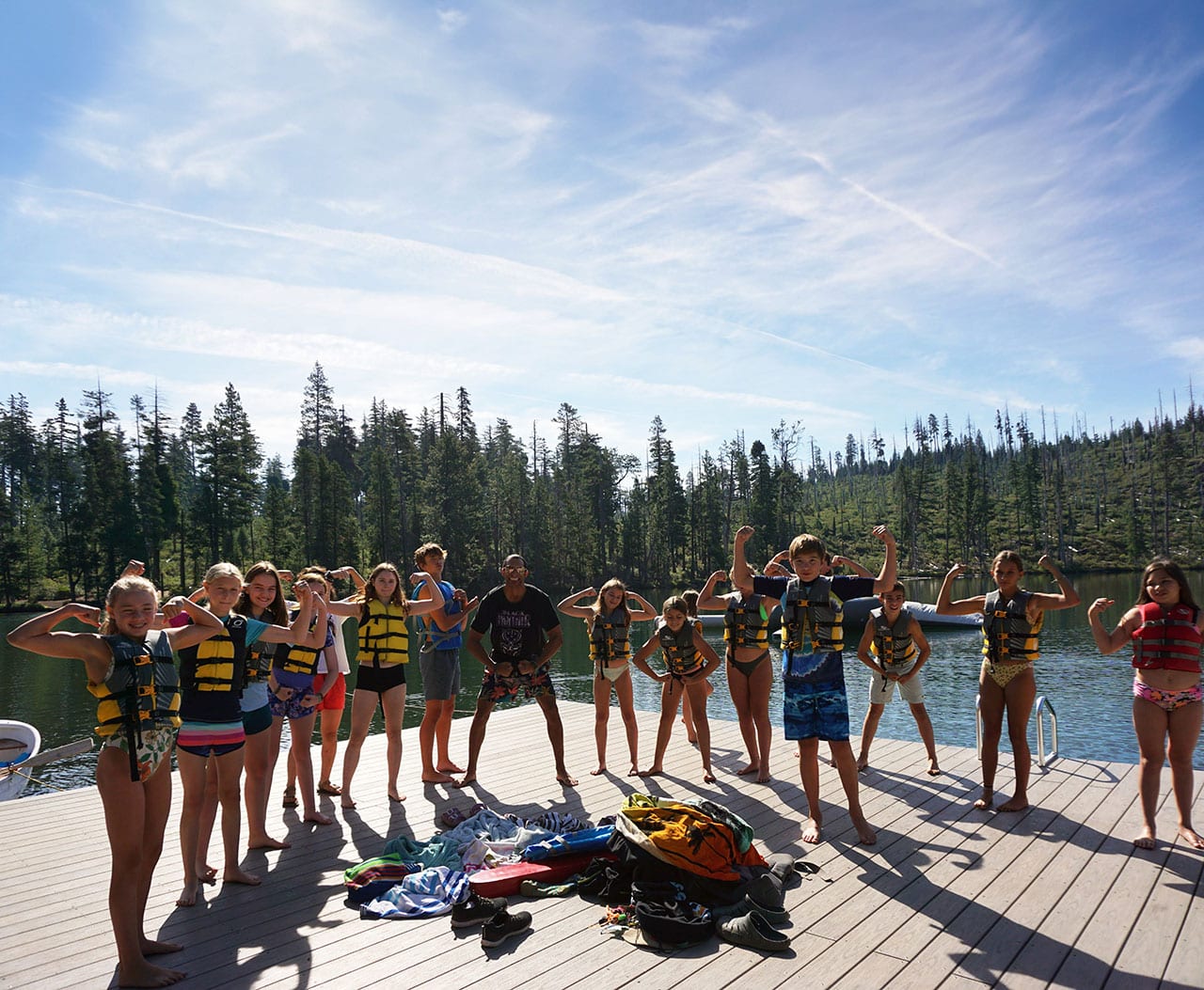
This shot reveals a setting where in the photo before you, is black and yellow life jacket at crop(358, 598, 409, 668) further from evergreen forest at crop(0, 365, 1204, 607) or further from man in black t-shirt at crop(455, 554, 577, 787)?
evergreen forest at crop(0, 365, 1204, 607)

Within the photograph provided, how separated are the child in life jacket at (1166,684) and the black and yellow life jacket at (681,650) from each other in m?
3.14

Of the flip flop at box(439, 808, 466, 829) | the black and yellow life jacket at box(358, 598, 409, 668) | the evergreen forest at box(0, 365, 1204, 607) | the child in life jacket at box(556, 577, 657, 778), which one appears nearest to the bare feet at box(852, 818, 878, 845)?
the child in life jacket at box(556, 577, 657, 778)

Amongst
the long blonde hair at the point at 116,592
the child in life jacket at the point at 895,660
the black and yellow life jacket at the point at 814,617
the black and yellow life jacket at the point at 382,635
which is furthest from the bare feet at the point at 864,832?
the long blonde hair at the point at 116,592

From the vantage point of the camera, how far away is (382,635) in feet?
20.5

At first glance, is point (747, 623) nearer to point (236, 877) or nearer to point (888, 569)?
point (888, 569)

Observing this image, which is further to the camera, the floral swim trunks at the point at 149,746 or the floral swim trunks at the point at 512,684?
the floral swim trunks at the point at 512,684

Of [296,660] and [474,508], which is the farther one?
[474,508]

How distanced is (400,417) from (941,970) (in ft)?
208

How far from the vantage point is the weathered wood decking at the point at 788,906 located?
11.8ft

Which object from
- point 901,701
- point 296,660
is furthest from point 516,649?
point 901,701

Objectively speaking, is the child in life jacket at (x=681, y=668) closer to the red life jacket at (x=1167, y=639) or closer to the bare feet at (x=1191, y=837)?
the red life jacket at (x=1167, y=639)

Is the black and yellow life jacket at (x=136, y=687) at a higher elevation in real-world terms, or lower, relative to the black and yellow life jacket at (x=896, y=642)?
higher

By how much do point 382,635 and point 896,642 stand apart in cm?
441

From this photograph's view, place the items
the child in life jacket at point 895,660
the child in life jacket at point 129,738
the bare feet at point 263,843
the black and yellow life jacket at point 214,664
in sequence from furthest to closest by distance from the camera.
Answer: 1. the child in life jacket at point 895,660
2. the bare feet at point 263,843
3. the black and yellow life jacket at point 214,664
4. the child in life jacket at point 129,738
